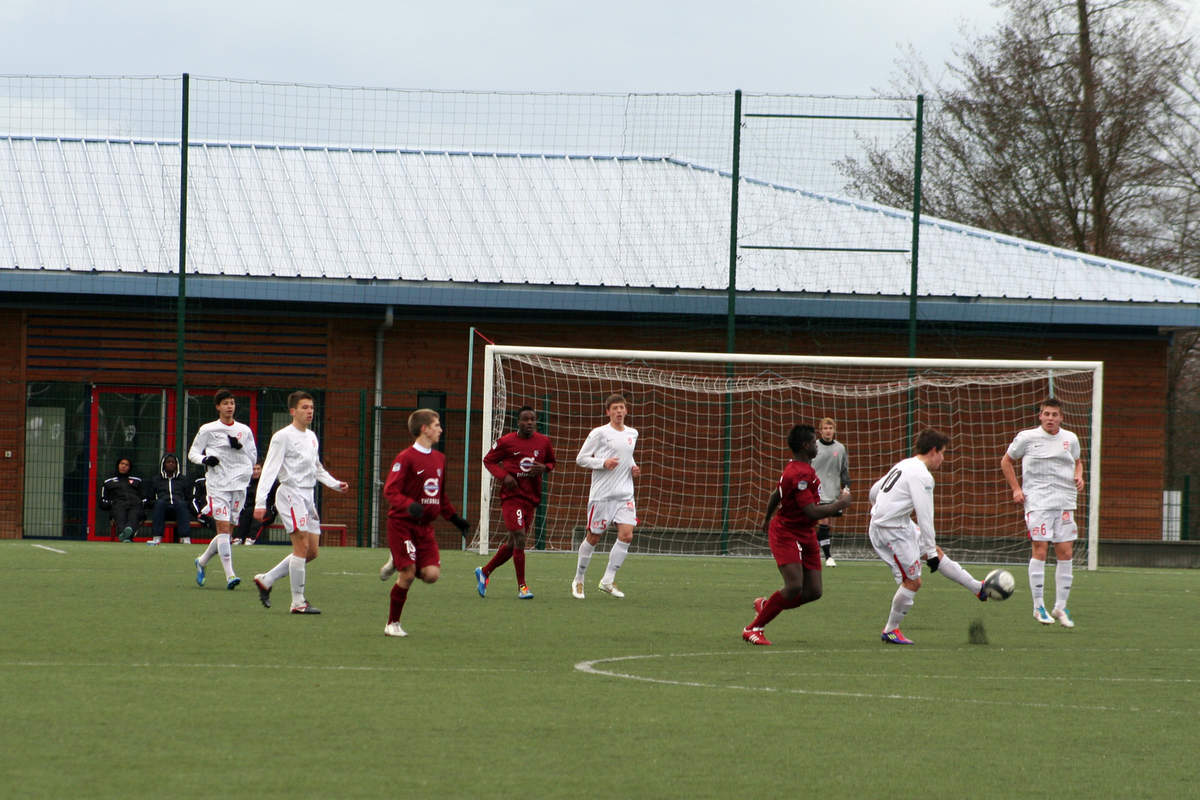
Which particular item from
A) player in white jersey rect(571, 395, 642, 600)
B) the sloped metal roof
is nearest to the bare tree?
the sloped metal roof

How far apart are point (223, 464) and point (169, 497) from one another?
737 centimetres

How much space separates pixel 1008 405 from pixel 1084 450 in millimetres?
2352

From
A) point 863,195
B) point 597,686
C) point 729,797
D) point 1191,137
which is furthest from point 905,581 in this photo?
point 1191,137

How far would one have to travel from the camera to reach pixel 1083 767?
257 inches

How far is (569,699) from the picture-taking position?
8.04 meters

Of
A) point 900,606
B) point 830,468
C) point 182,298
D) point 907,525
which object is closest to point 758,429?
point 830,468

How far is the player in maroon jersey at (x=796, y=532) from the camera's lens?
35.1ft

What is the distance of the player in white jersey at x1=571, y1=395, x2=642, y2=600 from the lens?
14.4m

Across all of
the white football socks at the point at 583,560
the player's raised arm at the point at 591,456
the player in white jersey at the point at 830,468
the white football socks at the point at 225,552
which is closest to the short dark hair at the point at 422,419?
the player's raised arm at the point at 591,456

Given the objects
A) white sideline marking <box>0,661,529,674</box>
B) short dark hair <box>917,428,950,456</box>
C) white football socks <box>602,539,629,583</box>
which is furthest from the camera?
white football socks <box>602,539,629,583</box>

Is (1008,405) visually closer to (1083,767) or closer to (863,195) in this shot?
(863,195)

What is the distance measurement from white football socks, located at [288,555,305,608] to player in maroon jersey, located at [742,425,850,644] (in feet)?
12.0

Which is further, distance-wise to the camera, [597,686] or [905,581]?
[905,581]

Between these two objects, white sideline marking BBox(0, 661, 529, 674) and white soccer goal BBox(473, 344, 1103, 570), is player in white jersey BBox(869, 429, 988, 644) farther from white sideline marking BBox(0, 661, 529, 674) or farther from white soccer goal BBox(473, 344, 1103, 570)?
white soccer goal BBox(473, 344, 1103, 570)
